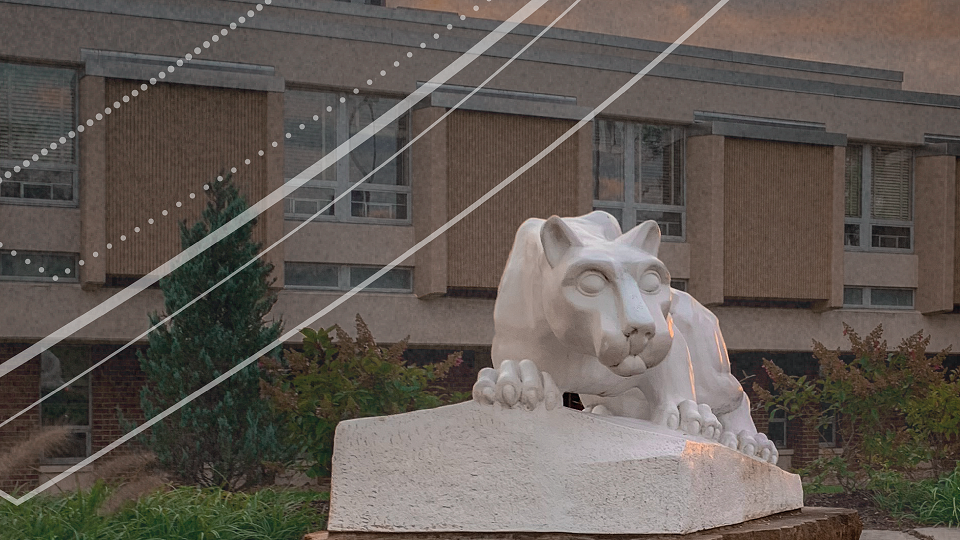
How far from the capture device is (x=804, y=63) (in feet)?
76.0

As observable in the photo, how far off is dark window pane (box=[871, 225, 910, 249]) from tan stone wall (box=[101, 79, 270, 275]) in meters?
11.7

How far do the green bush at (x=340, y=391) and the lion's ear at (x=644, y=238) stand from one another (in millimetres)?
6376

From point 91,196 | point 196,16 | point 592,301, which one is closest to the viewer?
point 592,301

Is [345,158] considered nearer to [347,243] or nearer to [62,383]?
[347,243]

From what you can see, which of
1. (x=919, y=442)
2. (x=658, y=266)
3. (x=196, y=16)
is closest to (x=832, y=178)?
(x=919, y=442)

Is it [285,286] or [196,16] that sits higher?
[196,16]

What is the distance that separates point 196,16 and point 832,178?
11084mm

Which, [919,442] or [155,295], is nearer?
[919,442]

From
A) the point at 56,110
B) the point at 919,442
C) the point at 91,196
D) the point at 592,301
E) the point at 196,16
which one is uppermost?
the point at 196,16

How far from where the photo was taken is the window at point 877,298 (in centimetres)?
2158

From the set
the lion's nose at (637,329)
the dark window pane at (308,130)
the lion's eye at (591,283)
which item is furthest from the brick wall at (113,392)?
the lion's nose at (637,329)

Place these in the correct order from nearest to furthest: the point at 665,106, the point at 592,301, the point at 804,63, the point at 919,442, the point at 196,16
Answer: the point at 592,301, the point at 919,442, the point at 196,16, the point at 665,106, the point at 804,63

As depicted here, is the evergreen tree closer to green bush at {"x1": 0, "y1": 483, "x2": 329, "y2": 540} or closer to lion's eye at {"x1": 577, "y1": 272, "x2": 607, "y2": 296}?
green bush at {"x1": 0, "y1": 483, "x2": 329, "y2": 540}

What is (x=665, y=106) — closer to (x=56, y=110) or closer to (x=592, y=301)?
(x=56, y=110)
